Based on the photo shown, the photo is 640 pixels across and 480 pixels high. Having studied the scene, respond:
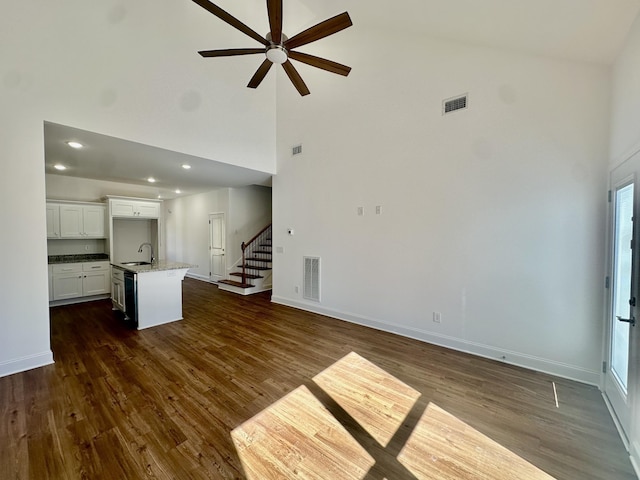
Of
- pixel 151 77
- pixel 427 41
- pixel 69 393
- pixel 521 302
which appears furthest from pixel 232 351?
pixel 427 41

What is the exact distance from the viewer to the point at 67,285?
5.30 meters

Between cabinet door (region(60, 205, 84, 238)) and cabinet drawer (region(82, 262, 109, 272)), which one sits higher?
cabinet door (region(60, 205, 84, 238))

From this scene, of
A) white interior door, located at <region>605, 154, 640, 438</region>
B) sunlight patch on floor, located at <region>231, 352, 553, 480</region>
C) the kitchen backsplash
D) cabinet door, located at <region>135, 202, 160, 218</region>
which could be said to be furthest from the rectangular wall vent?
the kitchen backsplash

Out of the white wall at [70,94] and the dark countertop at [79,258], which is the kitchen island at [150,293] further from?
the dark countertop at [79,258]

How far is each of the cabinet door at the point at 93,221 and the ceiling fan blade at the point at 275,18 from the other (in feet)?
19.4

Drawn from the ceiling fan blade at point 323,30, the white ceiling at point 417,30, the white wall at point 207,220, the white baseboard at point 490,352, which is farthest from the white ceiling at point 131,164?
the white baseboard at point 490,352

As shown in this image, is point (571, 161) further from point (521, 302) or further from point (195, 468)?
point (195, 468)

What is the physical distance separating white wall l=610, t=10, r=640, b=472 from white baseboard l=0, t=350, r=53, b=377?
5361 millimetres

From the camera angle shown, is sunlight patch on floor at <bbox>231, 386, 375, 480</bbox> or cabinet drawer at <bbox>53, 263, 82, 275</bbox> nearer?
sunlight patch on floor at <bbox>231, 386, 375, 480</bbox>

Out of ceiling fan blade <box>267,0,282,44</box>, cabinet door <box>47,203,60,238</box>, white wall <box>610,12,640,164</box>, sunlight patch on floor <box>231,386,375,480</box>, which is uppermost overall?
ceiling fan blade <box>267,0,282,44</box>

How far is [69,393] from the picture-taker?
8.13 ft

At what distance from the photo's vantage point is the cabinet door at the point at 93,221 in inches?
226

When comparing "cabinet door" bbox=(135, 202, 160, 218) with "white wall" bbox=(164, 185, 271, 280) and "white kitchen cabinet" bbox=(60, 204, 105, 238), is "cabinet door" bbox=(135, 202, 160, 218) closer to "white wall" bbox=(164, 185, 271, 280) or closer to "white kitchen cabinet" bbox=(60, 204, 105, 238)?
"white kitchen cabinet" bbox=(60, 204, 105, 238)

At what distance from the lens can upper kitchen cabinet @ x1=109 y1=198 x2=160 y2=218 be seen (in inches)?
237
